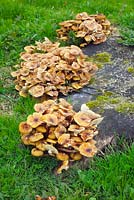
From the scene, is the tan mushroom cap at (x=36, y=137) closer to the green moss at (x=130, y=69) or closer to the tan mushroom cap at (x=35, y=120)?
the tan mushroom cap at (x=35, y=120)

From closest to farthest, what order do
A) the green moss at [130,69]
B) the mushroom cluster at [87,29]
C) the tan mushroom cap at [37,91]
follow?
the tan mushroom cap at [37,91], the green moss at [130,69], the mushroom cluster at [87,29]

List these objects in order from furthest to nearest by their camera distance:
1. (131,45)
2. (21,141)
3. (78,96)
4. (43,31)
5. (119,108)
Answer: (43,31) → (131,45) → (78,96) → (119,108) → (21,141)

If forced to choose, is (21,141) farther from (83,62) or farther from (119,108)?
(83,62)

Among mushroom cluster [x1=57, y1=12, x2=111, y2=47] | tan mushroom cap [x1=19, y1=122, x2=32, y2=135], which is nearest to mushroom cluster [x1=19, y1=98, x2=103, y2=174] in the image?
tan mushroom cap [x1=19, y1=122, x2=32, y2=135]

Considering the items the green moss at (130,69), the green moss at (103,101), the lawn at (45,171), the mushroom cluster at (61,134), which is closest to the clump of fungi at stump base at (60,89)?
the mushroom cluster at (61,134)

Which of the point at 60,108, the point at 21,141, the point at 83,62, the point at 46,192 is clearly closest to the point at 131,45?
the point at 83,62

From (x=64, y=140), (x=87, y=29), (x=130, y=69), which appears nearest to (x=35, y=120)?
(x=64, y=140)

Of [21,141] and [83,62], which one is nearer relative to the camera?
[21,141]
